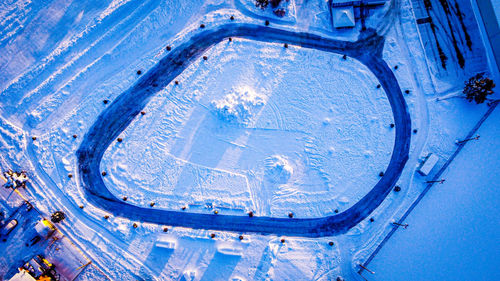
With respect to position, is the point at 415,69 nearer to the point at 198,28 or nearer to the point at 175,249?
the point at 198,28

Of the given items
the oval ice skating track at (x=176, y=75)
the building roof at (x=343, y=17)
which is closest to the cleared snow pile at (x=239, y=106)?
the oval ice skating track at (x=176, y=75)

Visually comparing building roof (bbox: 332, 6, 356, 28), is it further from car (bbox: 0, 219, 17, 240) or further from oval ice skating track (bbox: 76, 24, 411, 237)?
car (bbox: 0, 219, 17, 240)

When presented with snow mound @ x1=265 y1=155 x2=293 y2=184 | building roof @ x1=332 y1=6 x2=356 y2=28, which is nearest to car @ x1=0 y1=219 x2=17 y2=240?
snow mound @ x1=265 y1=155 x2=293 y2=184

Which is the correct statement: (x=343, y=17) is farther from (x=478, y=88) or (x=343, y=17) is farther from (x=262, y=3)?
(x=478, y=88)


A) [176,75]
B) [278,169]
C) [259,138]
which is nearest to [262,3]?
[176,75]

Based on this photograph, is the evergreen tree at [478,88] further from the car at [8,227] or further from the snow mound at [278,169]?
the car at [8,227]

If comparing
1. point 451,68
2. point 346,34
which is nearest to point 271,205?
point 346,34
